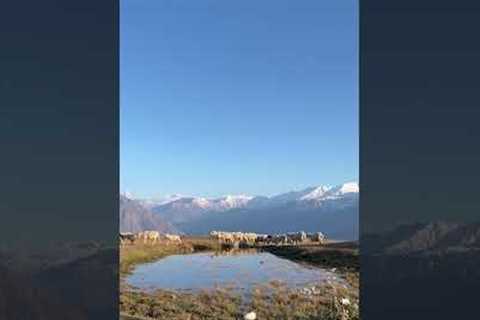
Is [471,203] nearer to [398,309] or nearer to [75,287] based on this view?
[398,309]

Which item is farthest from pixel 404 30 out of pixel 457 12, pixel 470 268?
pixel 470 268

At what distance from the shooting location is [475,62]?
16.6ft

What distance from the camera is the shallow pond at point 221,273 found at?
11562 mm

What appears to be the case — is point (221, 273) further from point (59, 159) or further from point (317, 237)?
point (59, 159)

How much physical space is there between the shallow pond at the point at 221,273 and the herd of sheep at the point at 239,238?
151cm

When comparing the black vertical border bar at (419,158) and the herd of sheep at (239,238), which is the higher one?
the black vertical border bar at (419,158)

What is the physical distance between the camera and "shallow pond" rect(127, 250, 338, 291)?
37.9 ft

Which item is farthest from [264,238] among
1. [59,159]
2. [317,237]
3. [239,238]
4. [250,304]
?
[59,159]

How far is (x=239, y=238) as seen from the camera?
15.1m

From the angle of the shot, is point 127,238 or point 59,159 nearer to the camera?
point 59,159

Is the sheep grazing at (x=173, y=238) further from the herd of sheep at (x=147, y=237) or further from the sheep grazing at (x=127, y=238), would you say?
the sheep grazing at (x=127, y=238)

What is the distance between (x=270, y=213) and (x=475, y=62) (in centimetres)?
2016

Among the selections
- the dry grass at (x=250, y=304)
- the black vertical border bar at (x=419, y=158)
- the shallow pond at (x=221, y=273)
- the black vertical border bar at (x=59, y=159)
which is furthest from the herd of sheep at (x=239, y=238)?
the black vertical border bar at (x=419, y=158)

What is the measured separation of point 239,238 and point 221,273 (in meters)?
3.26
